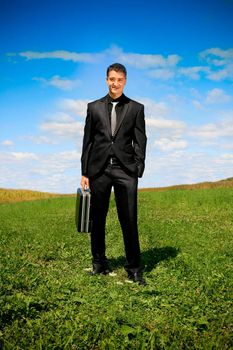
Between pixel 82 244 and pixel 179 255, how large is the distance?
3508 millimetres

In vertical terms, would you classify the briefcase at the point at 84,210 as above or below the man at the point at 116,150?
below

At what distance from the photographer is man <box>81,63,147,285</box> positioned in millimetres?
8117

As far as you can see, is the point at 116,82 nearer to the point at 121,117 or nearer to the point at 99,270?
the point at 121,117

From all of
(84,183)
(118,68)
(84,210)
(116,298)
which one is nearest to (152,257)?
(84,210)

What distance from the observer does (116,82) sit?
26.3ft

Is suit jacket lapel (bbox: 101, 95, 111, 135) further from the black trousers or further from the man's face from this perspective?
the black trousers

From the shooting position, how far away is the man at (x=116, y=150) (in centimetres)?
812

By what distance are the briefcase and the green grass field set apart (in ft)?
3.28

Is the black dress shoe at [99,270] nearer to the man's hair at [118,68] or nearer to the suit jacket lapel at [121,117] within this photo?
the suit jacket lapel at [121,117]

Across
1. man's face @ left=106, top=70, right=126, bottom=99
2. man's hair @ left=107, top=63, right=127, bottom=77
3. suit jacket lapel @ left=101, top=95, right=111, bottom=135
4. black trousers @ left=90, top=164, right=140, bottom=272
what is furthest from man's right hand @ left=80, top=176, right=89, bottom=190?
man's hair @ left=107, top=63, right=127, bottom=77

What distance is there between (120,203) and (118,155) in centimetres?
93

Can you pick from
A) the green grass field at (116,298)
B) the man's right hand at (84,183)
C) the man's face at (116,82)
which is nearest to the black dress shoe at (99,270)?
the green grass field at (116,298)

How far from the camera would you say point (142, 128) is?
8227 millimetres

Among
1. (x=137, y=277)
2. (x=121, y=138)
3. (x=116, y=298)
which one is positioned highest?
(x=121, y=138)
